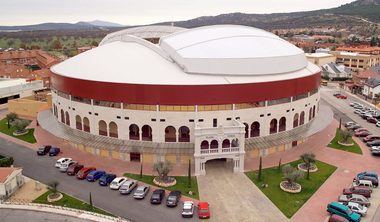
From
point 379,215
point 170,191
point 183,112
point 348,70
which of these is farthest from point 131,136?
point 348,70

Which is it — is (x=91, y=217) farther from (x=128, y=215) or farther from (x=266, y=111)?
(x=266, y=111)

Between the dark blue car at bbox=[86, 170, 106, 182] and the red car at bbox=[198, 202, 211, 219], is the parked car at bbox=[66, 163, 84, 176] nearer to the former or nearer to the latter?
the dark blue car at bbox=[86, 170, 106, 182]

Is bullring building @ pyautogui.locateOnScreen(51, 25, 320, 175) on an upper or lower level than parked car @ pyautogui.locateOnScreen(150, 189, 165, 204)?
upper

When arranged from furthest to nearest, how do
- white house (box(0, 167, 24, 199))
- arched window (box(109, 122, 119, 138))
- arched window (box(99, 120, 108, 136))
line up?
arched window (box(99, 120, 108, 136)) → arched window (box(109, 122, 119, 138)) → white house (box(0, 167, 24, 199))

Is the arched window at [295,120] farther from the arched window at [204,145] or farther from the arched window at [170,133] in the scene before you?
the arched window at [170,133]

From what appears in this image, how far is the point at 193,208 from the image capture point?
38031 millimetres

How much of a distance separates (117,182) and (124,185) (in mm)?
1434

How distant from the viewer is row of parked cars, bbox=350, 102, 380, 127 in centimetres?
7115

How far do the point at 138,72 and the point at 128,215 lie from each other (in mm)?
22225

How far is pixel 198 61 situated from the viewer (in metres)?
52.8

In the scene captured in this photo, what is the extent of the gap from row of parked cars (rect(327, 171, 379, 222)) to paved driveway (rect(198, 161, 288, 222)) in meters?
5.07

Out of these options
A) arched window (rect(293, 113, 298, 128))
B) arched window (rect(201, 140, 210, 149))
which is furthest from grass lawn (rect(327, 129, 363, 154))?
arched window (rect(201, 140, 210, 149))

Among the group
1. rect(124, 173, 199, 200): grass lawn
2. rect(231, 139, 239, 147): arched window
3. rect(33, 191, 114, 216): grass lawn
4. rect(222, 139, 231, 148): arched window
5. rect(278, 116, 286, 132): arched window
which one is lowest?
rect(33, 191, 114, 216): grass lawn

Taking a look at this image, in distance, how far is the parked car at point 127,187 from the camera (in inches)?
1642
